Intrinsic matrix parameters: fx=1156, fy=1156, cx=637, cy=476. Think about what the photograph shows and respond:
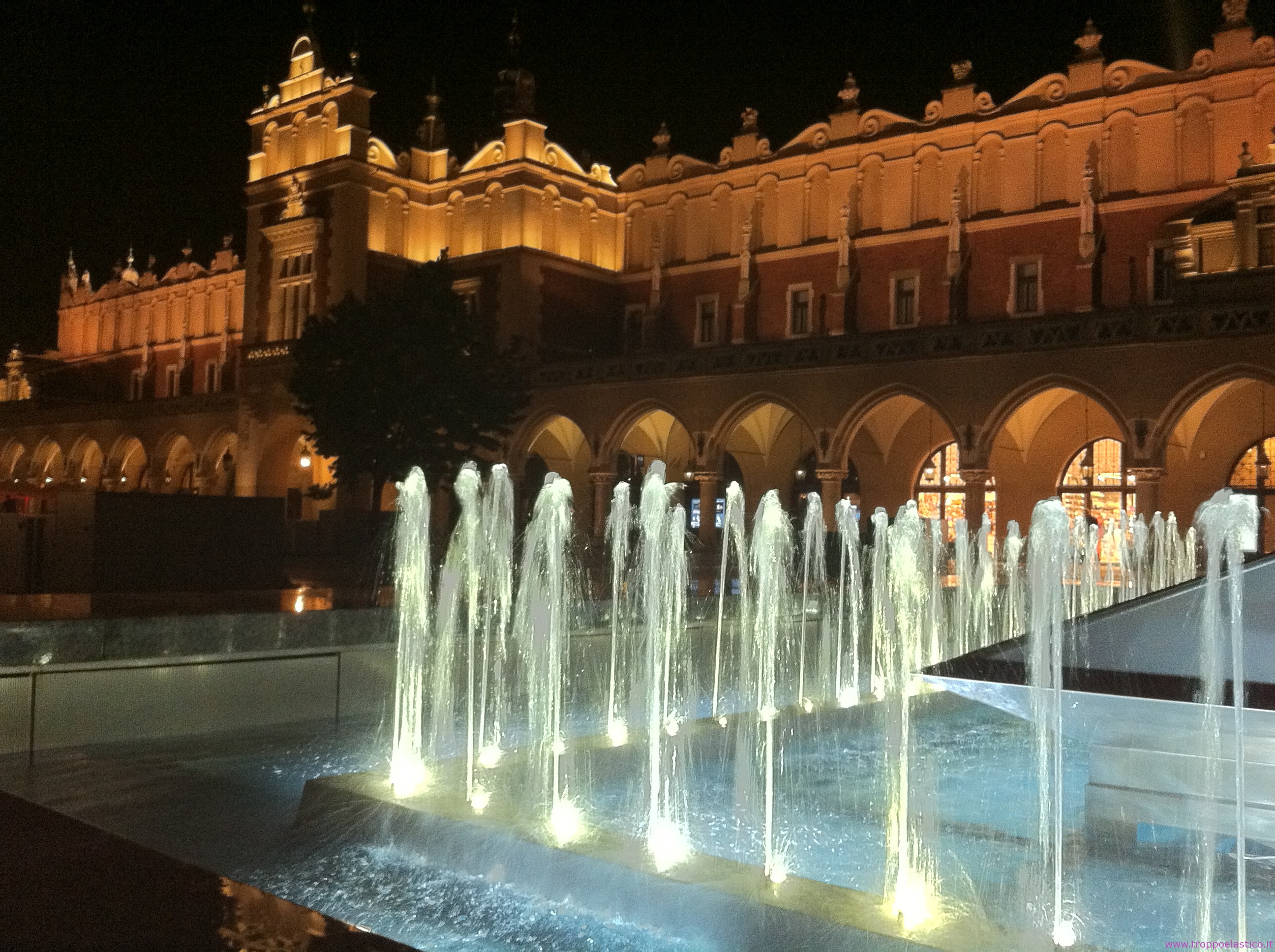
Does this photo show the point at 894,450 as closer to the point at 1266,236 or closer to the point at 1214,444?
the point at 1214,444

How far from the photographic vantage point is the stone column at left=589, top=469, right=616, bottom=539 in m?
29.9

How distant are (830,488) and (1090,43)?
12.5m

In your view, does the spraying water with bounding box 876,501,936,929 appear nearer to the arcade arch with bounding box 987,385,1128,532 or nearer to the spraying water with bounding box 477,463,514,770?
the spraying water with bounding box 477,463,514,770

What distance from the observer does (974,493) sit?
78.8 feet

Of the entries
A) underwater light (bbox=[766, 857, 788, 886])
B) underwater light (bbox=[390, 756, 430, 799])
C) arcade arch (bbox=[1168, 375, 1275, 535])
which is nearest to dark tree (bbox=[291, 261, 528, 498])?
arcade arch (bbox=[1168, 375, 1275, 535])

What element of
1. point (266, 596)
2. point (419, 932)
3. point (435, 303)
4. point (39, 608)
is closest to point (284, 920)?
point (419, 932)

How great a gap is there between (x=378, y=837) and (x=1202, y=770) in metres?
4.12

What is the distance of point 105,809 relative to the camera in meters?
6.84

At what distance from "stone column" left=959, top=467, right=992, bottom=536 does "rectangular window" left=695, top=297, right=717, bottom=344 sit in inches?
474

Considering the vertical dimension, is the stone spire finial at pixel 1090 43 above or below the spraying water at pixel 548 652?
above

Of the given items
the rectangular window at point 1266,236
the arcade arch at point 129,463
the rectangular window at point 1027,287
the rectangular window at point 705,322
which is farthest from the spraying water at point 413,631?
the arcade arch at point 129,463

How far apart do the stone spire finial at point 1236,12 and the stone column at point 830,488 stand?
13.1m

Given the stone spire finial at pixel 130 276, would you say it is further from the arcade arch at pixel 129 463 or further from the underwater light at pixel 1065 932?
the underwater light at pixel 1065 932

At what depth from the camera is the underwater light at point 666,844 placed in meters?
4.96
